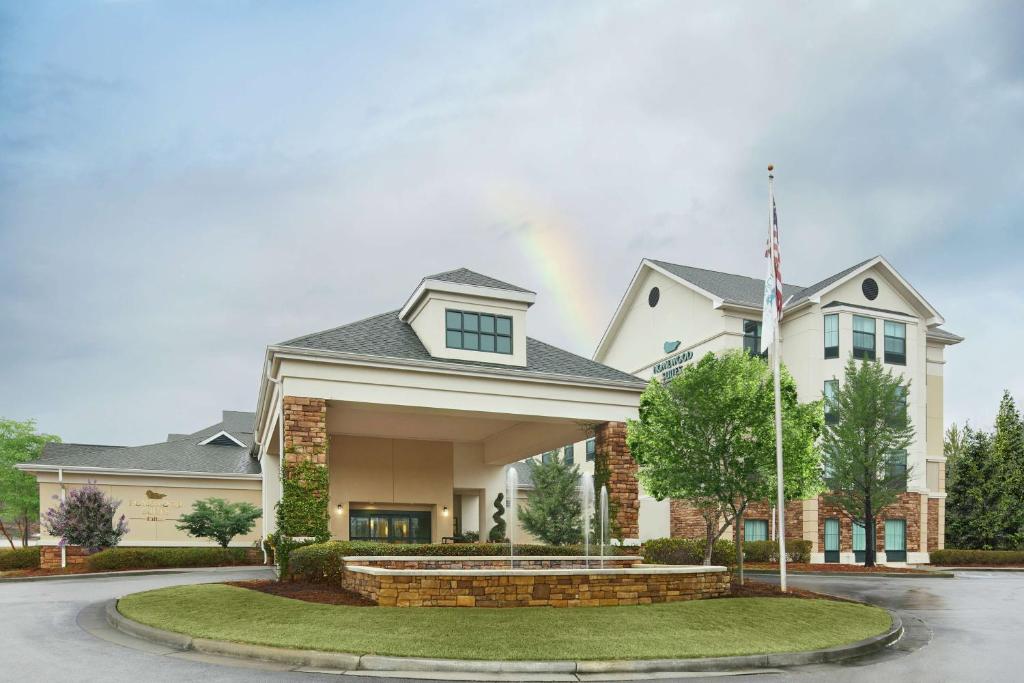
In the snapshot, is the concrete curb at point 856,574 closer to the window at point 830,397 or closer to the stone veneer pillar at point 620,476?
the stone veneer pillar at point 620,476

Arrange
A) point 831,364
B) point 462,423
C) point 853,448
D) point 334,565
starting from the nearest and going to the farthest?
point 334,565
point 462,423
point 853,448
point 831,364

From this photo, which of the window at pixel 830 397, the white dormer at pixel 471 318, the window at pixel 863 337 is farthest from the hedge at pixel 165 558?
the window at pixel 863 337

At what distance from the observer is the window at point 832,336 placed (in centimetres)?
3889

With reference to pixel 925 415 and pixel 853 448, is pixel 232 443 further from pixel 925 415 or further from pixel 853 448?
pixel 925 415

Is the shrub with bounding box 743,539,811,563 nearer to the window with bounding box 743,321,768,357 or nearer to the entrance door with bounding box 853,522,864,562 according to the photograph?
the entrance door with bounding box 853,522,864,562

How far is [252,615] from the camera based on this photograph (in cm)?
1355

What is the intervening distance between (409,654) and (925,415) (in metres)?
36.7

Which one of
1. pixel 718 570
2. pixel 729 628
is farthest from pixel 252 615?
pixel 718 570

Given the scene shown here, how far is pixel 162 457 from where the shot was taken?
37844 millimetres

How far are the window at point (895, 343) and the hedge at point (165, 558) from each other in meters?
30.1

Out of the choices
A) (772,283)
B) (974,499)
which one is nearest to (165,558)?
(772,283)

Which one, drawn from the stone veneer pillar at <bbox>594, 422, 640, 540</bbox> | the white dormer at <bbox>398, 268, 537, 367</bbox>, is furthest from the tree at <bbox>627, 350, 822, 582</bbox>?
the white dormer at <bbox>398, 268, 537, 367</bbox>

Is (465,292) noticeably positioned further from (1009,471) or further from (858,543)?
(1009,471)

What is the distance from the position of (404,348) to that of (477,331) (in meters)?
A: 2.57
